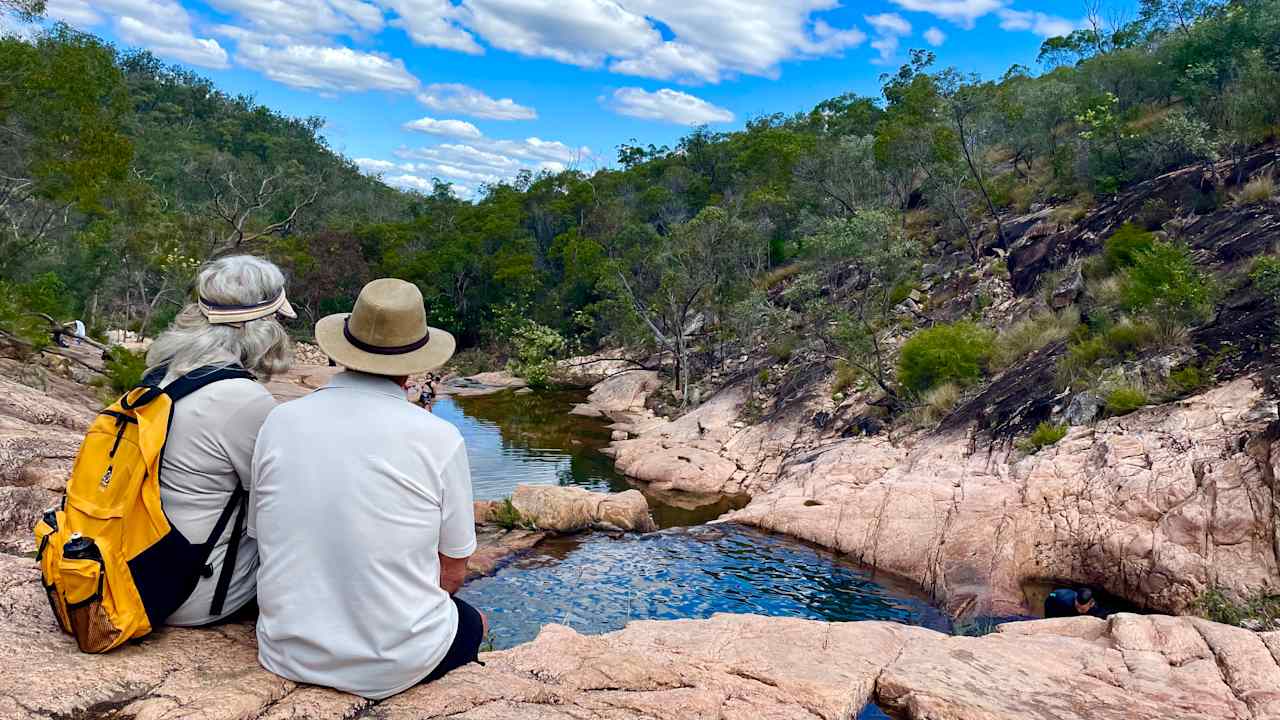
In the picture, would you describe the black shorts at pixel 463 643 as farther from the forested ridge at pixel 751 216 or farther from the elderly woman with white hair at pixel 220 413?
the forested ridge at pixel 751 216

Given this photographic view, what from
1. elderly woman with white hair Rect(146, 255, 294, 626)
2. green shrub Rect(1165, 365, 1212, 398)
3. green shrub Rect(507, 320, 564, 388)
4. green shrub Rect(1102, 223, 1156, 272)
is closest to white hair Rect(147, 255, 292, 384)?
elderly woman with white hair Rect(146, 255, 294, 626)

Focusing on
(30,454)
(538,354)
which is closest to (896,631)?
(30,454)

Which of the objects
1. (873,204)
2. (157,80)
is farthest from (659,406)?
(157,80)

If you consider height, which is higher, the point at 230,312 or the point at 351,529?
the point at 230,312

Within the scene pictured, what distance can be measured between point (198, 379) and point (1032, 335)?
16.0 metres

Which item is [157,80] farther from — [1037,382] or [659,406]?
[1037,382]

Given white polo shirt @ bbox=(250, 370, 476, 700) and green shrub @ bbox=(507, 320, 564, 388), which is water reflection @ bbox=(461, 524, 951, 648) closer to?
white polo shirt @ bbox=(250, 370, 476, 700)

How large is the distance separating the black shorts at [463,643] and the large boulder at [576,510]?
346 inches

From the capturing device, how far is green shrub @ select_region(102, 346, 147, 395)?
11453mm

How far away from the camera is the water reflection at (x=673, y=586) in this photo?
29.4ft

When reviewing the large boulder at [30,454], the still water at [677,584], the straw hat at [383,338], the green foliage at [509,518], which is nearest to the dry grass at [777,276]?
the still water at [677,584]

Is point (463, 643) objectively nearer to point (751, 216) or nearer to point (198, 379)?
point (198, 379)

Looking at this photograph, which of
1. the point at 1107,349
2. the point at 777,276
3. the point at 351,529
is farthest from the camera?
the point at 777,276

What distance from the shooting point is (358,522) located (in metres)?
2.48
